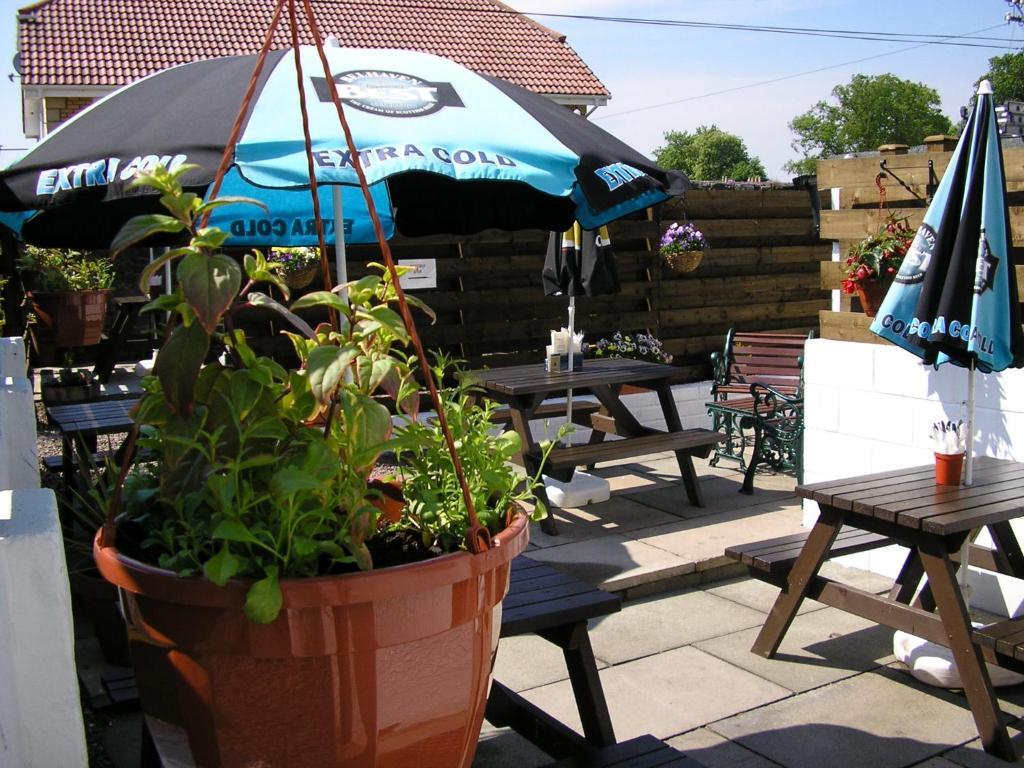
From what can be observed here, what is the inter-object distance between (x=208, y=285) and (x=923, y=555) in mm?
2775

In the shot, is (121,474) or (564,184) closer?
(121,474)

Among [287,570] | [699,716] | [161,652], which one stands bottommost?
[699,716]

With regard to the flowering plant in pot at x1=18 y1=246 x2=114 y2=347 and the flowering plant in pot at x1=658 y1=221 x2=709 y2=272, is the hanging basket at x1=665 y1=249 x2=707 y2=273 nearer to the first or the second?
the flowering plant in pot at x1=658 y1=221 x2=709 y2=272

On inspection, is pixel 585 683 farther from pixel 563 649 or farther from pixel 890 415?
pixel 890 415

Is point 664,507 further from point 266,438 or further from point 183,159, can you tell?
point 266,438

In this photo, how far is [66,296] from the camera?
758 centimetres

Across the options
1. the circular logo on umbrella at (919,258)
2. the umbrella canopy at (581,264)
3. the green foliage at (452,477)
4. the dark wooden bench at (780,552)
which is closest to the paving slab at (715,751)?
the dark wooden bench at (780,552)

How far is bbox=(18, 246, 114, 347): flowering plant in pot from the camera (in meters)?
7.62

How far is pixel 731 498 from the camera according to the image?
6.34m

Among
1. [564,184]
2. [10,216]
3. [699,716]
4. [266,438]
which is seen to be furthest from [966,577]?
[10,216]


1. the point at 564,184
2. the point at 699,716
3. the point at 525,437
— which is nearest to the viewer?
the point at 564,184

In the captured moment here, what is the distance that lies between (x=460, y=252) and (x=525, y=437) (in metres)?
2.81

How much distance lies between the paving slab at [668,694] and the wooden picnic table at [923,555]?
0.92 ft

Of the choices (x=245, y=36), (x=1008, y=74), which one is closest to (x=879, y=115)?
(x=1008, y=74)
